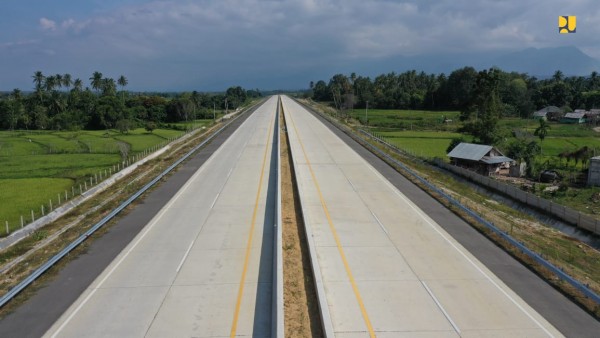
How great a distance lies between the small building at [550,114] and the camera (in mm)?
102500

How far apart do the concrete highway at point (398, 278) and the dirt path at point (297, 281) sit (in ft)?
Result: 1.51

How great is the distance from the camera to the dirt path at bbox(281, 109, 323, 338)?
13.8m

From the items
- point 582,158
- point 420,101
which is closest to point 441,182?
point 582,158

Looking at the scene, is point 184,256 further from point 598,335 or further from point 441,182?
point 441,182

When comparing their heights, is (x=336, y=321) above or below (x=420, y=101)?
below

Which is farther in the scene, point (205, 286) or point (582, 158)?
point (582, 158)

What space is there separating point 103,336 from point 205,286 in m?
3.92

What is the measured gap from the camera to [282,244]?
20219mm

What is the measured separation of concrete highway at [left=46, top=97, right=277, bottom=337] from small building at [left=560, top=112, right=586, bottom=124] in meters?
89.5

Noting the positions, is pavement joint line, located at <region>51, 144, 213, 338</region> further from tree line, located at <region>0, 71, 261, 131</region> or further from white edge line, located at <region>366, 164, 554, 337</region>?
tree line, located at <region>0, 71, 261, 131</region>

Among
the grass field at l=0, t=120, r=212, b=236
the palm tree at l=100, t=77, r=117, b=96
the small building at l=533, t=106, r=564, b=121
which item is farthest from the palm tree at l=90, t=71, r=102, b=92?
the small building at l=533, t=106, r=564, b=121

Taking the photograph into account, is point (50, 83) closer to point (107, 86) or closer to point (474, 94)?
point (107, 86)

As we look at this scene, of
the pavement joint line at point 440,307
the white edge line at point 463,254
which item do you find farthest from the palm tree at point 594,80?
the pavement joint line at point 440,307

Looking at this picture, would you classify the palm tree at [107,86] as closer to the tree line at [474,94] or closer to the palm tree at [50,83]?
the palm tree at [50,83]
